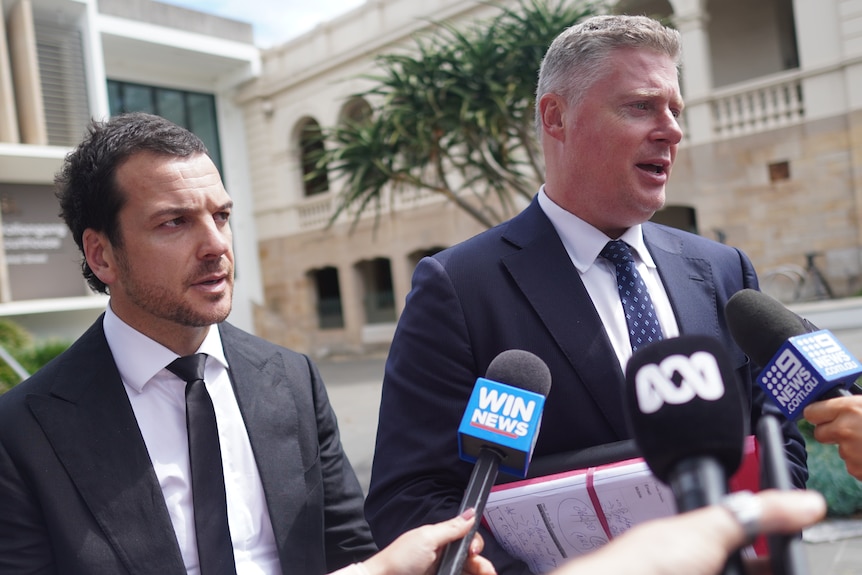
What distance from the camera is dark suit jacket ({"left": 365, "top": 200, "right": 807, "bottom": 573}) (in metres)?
1.63

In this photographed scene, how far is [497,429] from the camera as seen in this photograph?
118cm

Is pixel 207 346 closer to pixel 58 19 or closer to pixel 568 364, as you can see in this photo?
pixel 568 364

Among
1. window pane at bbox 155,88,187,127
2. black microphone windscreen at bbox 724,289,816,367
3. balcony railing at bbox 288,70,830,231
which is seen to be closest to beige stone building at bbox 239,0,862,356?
balcony railing at bbox 288,70,830,231

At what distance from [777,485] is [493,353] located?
3.28 ft

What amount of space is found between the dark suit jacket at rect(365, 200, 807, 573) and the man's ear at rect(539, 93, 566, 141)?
0.21 metres

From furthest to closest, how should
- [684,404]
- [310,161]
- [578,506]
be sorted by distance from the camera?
[310,161] → [578,506] → [684,404]

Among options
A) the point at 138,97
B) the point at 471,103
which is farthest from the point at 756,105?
the point at 138,97

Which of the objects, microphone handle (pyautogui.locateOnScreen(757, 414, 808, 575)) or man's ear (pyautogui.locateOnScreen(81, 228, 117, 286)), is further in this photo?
man's ear (pyautogui.locateOnScreen(81, 228, 117, 286))

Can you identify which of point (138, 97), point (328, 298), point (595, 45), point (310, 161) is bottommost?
point (328, 298)

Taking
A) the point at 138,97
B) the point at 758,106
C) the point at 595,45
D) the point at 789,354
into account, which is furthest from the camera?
the point at 138,97

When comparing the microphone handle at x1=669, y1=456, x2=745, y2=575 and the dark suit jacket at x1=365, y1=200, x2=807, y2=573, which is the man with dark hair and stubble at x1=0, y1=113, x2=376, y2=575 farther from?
the microphone handle at x1=669, y1=456, x2=745, y2=575

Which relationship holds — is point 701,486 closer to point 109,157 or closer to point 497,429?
point 497,429

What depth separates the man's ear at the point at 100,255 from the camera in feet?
6.10

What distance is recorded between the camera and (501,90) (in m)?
7.12
